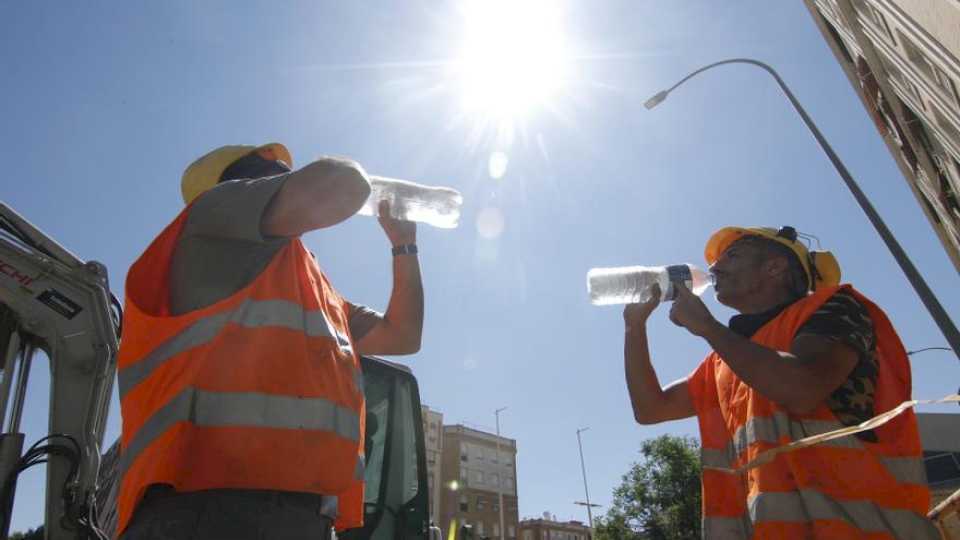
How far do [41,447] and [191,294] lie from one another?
294 centimetres

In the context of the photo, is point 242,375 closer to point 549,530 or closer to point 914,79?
point 914,79

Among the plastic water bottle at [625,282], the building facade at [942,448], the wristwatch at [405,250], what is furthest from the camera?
the building facade at [942,448]

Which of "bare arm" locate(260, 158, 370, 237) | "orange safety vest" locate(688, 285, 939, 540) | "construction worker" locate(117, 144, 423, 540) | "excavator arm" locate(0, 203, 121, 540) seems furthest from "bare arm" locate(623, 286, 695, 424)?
"excavator arm" locate(0, 203, 121, 540)

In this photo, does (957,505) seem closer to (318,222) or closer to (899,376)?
(899,376)

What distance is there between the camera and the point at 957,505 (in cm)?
157

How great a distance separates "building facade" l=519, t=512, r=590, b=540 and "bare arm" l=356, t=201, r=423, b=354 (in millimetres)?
71032

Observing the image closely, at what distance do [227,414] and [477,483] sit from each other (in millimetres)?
63745

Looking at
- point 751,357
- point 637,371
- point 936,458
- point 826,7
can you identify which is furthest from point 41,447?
point 936,458

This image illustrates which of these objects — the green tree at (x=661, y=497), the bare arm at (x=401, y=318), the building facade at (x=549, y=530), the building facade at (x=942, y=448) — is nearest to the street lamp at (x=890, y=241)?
the bare arm at (x=401, y=318)

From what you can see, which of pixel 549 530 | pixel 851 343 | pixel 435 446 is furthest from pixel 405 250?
pixel 549 530

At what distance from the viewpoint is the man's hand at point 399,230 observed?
2.72 meters

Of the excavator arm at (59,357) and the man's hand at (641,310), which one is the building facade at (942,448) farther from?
the excavator arm at (59,357)

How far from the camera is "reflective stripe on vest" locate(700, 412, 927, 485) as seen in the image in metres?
→ 1.79

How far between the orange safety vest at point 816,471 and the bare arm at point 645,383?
532 millimetres
